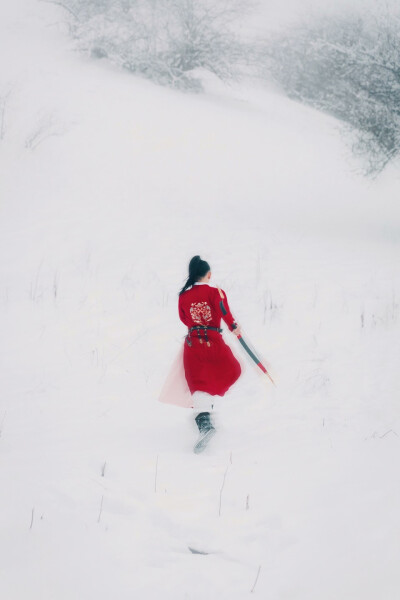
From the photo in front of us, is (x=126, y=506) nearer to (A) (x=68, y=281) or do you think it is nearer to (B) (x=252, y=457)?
(B) (x=252, y=457)

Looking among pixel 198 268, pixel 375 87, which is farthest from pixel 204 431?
pixel 375 87

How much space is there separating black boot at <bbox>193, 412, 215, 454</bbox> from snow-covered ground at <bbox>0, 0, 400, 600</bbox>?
0.29 ft

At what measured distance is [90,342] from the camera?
5.92 m

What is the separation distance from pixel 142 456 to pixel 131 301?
357 cm

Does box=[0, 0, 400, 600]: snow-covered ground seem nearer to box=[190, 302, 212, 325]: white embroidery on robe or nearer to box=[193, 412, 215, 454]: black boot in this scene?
box=[193, 412, 215, 454]: black boot

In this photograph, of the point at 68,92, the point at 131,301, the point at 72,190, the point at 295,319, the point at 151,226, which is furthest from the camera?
the point at 68,92

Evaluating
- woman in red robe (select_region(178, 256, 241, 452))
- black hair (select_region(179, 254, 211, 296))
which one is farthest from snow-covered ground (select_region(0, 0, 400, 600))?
black hair (select_region(179, 254, 211, 296))

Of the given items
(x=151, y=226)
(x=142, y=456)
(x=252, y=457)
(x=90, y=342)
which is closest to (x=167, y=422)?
(x=142, y=456)

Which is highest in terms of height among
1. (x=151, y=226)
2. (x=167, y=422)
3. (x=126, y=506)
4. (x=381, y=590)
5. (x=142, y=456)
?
(x=381, y=590)

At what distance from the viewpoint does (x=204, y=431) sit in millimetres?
3969

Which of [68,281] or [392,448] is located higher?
[392,448]

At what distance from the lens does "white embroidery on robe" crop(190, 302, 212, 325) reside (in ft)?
13.5

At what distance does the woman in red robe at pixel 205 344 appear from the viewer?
4.07m

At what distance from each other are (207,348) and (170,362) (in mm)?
1698
